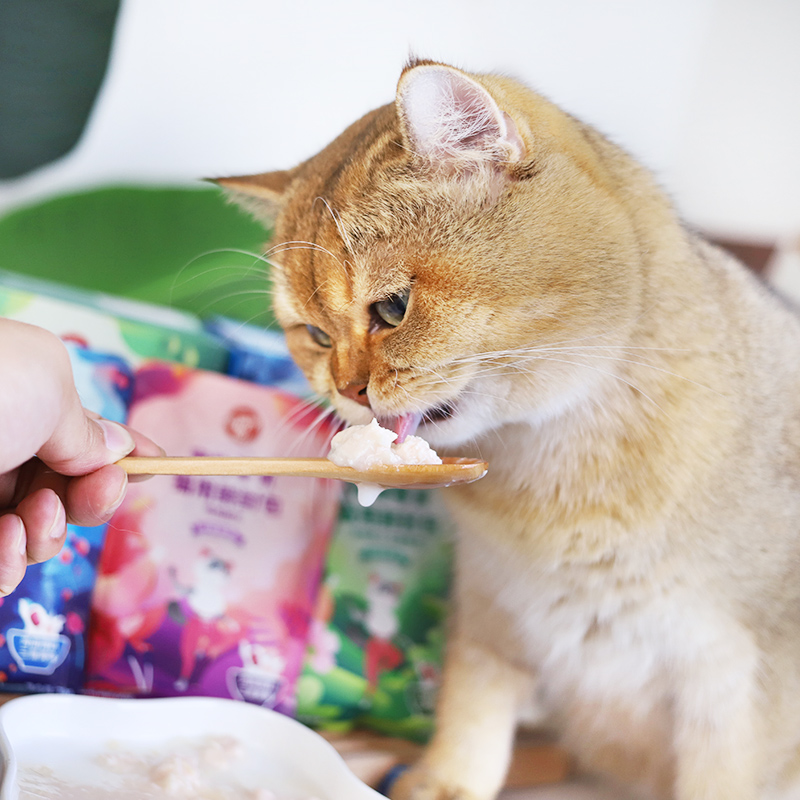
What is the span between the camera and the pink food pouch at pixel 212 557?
3.46 ft

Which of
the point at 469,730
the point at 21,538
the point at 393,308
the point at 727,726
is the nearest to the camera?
the point at 21,538

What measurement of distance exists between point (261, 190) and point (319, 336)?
0.78 ft

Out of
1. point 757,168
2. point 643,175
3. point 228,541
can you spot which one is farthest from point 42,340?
Result: point 757,168

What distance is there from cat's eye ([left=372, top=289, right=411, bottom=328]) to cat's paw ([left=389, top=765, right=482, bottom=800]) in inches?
25.2

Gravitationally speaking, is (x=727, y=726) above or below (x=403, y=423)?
below

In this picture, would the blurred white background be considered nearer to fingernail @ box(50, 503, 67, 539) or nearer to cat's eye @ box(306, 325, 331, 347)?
cat's eye @ box(306, 325, 331, 347)

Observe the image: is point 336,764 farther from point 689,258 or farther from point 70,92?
point 70,92

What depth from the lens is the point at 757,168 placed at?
150cm

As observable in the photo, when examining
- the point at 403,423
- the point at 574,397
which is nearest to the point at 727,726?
the point at 574,397

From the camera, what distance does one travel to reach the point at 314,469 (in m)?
0.73

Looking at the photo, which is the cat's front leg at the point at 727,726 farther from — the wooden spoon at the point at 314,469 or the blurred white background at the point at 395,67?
the blurred white background at the point at 395,67

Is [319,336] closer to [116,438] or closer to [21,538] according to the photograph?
[116,438]

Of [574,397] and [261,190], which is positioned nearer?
[574,397]

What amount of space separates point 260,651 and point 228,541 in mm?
175
